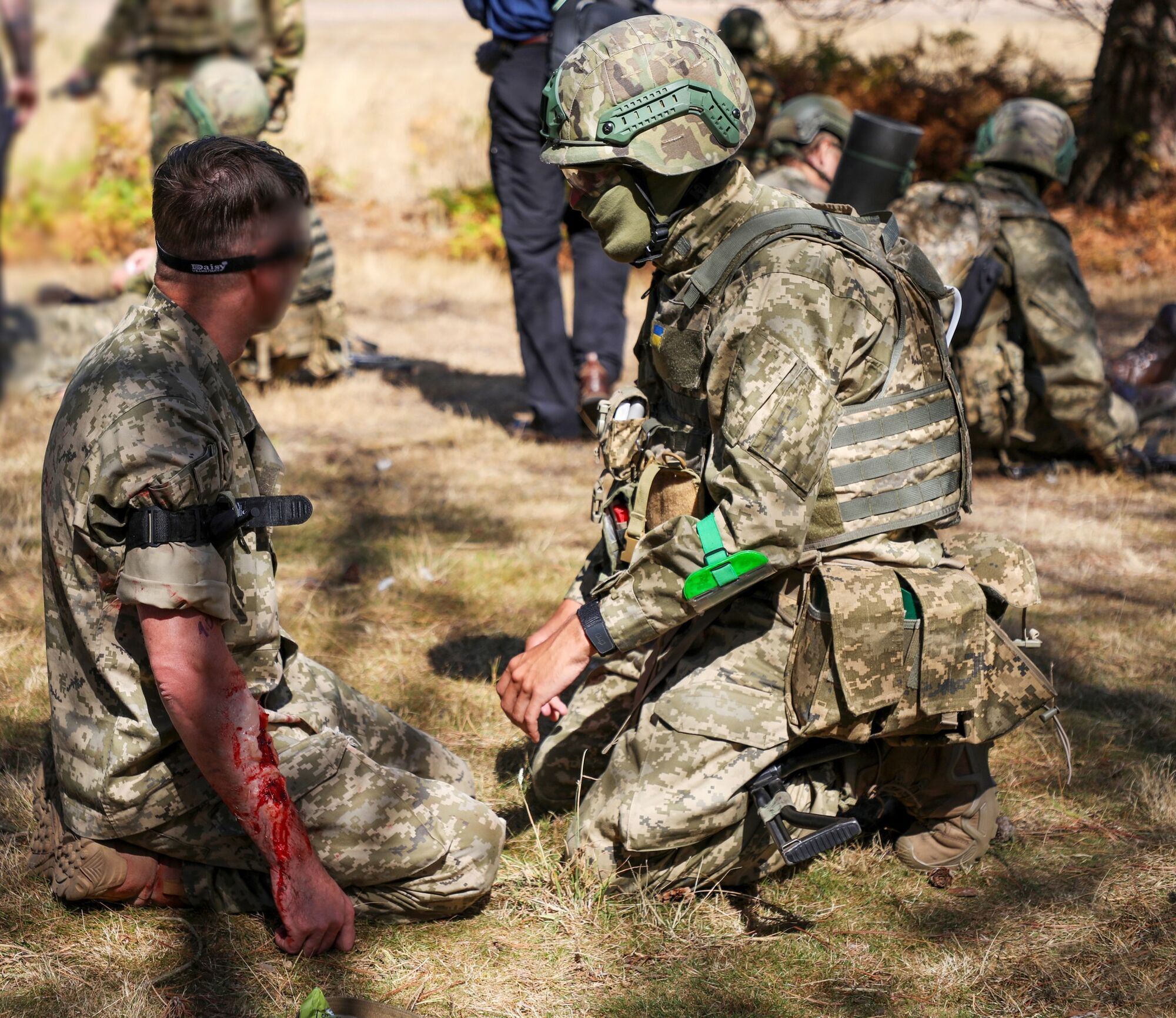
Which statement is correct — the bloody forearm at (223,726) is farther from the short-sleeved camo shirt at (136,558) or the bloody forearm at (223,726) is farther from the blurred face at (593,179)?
the blurred face at (593,179)

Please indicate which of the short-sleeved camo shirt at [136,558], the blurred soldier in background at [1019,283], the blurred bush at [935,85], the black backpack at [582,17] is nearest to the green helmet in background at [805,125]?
the blurred soldier in background at [1019,283]

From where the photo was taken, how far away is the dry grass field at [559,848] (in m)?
2.66

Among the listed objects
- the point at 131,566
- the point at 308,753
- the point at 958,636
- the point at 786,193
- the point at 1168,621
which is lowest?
the point at 1168,621

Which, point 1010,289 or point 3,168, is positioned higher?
point 3,168

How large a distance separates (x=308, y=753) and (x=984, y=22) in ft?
79.7

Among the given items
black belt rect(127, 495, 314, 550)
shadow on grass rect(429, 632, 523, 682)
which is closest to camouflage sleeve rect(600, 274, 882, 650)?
black belt rect(127, 495, 314, 550)

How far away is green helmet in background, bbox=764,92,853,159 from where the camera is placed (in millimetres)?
6312

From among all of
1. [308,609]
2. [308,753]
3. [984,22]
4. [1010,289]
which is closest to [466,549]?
[308,609]

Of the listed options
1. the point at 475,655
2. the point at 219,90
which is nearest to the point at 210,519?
the point at 219,90

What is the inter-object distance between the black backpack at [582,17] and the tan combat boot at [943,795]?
3.63 metres

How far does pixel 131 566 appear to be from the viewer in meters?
2.33

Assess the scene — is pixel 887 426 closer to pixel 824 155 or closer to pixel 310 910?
pixel 310 910

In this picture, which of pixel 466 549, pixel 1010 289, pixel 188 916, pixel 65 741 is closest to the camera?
pixel 65 741

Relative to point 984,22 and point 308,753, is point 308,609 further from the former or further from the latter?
point 984,22
